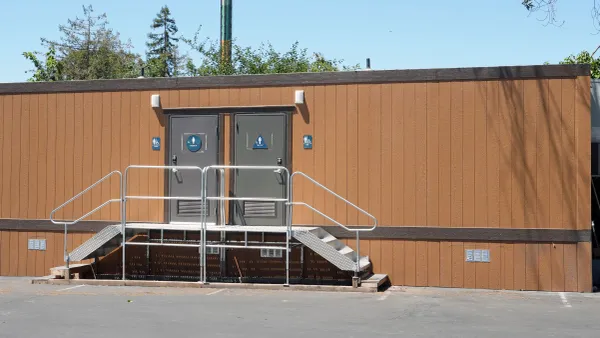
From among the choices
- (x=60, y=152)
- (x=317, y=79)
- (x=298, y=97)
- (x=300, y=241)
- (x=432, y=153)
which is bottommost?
(x=300, y=241)

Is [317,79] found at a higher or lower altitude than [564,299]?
higher

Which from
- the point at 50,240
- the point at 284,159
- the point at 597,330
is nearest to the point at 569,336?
the point at 597,330

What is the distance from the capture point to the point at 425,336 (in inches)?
285

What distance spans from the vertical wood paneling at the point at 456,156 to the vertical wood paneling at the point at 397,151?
713mm

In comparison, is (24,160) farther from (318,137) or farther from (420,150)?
(420,150)

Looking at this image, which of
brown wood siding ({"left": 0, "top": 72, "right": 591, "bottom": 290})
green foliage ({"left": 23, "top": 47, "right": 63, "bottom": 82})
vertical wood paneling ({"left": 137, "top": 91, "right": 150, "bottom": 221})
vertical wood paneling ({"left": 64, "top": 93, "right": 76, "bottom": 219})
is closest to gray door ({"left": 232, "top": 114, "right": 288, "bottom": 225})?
brown wood siding ({"left": 0, "top": 72, "right": 591, "bottom": 290})

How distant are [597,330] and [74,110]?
8.62 m

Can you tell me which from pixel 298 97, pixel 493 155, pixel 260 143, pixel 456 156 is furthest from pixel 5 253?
pixel 493 155

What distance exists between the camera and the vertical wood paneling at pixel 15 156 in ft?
42.3

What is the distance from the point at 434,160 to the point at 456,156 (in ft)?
1.04

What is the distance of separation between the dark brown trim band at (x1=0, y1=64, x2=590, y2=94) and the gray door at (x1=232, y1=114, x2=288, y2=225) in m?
0.57

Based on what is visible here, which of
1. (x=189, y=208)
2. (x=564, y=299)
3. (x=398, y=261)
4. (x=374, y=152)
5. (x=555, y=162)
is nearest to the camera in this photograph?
(x=564, y=299)

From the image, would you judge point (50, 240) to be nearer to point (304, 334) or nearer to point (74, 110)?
point (74, 110)

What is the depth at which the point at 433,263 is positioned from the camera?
11.2 meters
